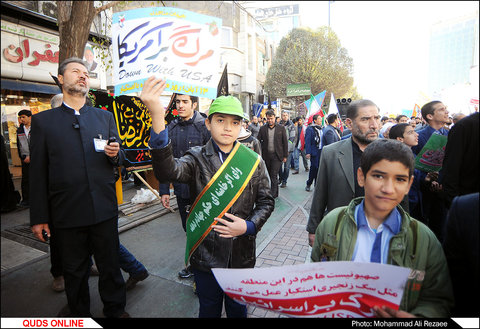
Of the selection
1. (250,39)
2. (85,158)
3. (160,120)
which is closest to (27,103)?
(85,158)

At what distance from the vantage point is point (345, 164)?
2307 mm

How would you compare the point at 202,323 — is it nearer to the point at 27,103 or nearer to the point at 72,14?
the point at 72,14

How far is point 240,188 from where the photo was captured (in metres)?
1.78

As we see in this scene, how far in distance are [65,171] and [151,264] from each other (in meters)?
2.01

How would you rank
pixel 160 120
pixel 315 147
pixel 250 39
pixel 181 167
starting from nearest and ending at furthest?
1. pixel 160 120
2. pixel 181 167
3. pixel 315 147
4. pixel 250 39

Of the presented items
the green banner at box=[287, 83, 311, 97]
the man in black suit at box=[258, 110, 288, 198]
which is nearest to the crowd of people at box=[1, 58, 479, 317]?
the man in black suit at box=[258, 110, 288, 198]

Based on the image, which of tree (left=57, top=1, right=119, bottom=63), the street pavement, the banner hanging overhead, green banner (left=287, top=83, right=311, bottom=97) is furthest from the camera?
green banner (left=287, top=83, right=311, bottom=97)

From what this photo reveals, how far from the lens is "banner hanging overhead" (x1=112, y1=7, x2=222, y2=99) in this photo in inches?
75.2

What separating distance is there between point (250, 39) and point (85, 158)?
92.9ft

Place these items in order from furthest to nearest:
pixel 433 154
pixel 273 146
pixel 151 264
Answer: pixel 273 146, pixel 151 264, pixel 433 154

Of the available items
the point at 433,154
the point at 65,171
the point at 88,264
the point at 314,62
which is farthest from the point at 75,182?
the point at 314,62

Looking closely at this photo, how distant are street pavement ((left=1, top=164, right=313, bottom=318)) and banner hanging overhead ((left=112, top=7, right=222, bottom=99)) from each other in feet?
3.91

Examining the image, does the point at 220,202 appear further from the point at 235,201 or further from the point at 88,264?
the point at 88,264

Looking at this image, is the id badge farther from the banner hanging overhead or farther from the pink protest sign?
the pink protest sign
